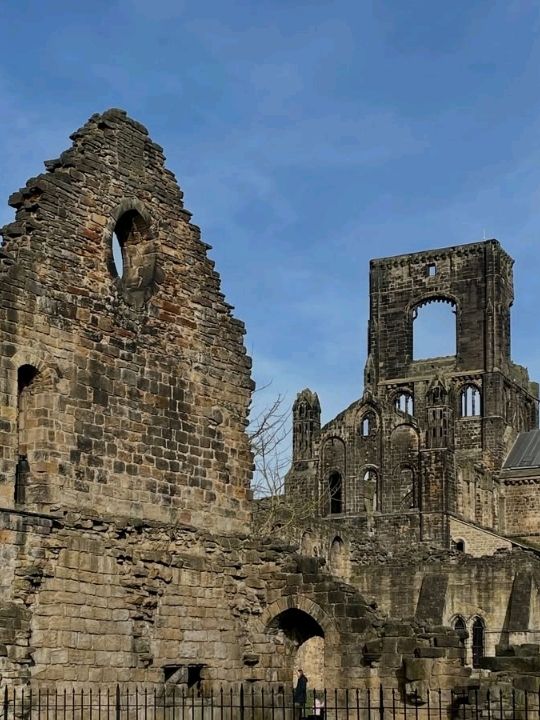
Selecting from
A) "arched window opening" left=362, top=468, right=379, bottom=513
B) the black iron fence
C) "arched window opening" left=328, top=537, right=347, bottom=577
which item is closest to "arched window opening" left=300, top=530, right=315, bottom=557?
"arched window opening" left=328, top=537, right=347, bottom=577

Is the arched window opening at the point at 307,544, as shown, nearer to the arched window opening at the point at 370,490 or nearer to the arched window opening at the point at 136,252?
the arched window opening at the point at 370,490

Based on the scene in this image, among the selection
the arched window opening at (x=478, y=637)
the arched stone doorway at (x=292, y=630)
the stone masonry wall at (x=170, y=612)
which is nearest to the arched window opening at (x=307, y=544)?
the arched window opening at (x=478, y=637)

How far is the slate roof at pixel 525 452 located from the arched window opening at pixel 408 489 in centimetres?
990

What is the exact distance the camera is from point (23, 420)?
650 inches

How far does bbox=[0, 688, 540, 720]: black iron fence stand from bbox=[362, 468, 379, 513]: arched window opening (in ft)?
136

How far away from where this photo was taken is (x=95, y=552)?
55.1ft

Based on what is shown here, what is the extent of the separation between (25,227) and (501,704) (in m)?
7.94

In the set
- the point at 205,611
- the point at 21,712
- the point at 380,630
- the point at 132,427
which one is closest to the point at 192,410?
the point at 132,427

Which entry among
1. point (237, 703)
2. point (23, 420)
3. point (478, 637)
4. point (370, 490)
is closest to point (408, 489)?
point (370, 490)

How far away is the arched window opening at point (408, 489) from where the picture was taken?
58938 millimetres

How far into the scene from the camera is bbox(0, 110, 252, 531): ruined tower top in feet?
54.0

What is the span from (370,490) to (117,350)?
44989mm

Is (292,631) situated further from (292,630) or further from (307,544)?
(307,544)

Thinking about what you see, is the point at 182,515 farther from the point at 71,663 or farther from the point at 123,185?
the point at 123,185
